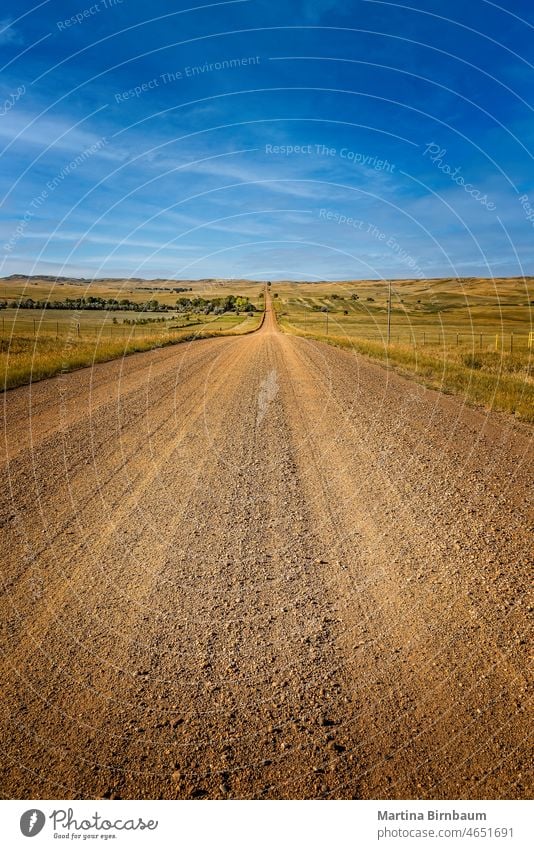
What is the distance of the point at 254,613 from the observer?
400 centimetres

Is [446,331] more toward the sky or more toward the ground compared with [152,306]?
more toward the ground

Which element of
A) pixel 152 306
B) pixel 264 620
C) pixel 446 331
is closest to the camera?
pixel 264 620

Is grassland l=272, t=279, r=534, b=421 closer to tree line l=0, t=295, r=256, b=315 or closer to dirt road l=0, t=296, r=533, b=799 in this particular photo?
tree line l=0, t=295, r=256, b=315

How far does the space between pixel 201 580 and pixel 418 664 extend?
1.88 m

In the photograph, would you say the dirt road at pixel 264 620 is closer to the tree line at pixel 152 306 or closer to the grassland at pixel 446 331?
the grassland at pixel 446 331

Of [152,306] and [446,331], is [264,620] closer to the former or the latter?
[446,331]

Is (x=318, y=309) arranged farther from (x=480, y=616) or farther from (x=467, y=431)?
(x=480, y=616)

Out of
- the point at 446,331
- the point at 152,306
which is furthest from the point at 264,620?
the point at 152,306

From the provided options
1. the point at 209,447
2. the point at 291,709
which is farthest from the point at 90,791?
the point at 209,447

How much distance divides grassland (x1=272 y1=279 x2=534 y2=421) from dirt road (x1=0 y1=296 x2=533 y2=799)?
22.4 feet

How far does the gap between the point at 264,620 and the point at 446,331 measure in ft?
203

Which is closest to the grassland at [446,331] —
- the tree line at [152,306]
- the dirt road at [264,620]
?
the tree line at [152,306]

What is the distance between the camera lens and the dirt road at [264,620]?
9.02 feet

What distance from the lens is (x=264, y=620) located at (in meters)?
3.91
